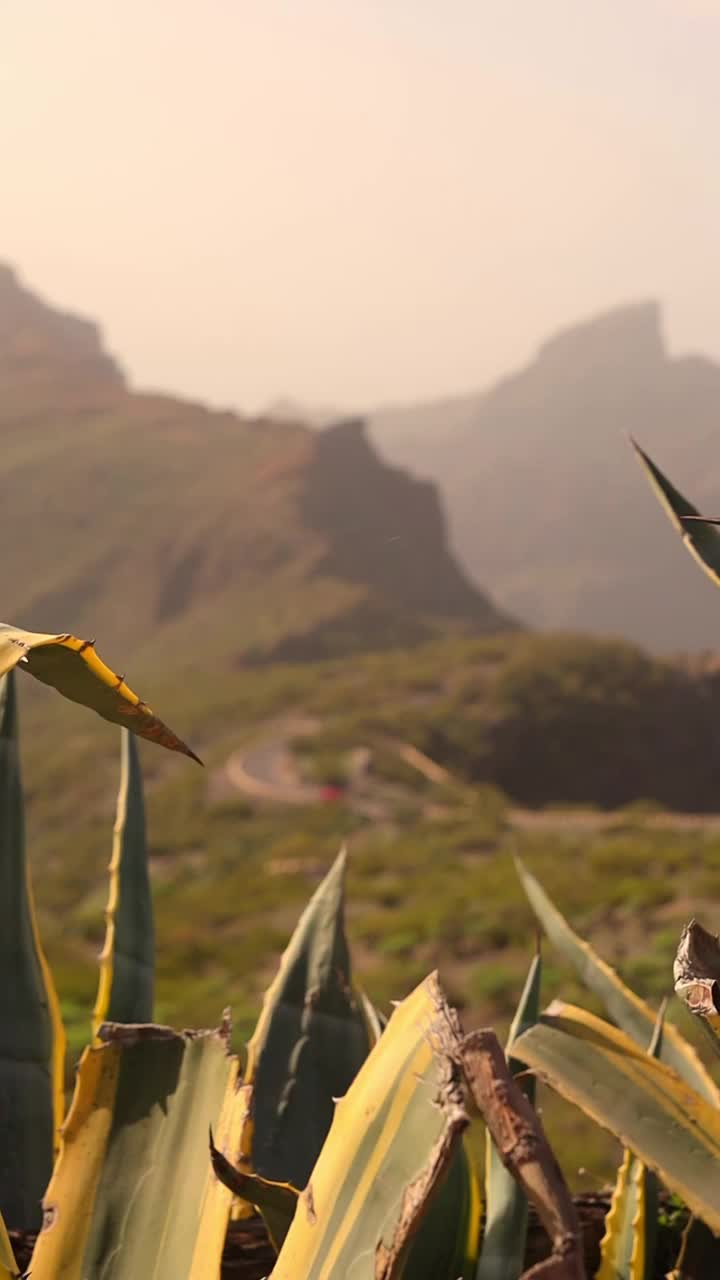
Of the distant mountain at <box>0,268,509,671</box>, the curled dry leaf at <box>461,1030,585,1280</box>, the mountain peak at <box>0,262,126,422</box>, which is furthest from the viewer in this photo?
the mountain peak at <box>0,262,126,422</box>

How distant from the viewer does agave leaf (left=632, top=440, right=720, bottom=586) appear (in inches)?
50.0

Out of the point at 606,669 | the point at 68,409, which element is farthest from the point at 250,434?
the point at 606,669

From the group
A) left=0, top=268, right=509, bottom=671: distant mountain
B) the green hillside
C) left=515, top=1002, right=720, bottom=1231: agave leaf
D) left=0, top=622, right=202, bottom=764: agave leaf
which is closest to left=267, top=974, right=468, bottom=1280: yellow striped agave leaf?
left=515, top=1002, right=720, bottom=1231: agave leaf

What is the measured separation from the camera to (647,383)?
7077 inches

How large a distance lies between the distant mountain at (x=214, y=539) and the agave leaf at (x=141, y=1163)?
4660 cm

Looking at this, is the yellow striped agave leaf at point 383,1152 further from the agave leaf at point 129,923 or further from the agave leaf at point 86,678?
the agave leaf at point 129,923

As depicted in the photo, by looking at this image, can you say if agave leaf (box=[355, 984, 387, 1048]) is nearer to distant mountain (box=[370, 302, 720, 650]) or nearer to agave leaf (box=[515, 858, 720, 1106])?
agave leaf (box=[515, 858, 720, 1106])

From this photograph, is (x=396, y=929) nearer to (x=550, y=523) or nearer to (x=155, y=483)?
(x=155, y=483)

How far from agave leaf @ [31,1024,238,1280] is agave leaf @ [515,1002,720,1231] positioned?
10.3 inches

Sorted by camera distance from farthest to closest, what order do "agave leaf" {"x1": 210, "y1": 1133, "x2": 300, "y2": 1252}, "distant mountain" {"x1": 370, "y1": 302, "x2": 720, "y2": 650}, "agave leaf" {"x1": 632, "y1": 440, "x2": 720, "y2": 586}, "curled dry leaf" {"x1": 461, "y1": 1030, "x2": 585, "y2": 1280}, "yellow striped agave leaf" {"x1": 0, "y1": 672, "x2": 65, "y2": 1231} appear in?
"distant mountain" {"x1": 370, "y1": 302, "x2": 720, "y2": 650}
"yellow striped agave leaf" {"x1": 0, "y1": 672, "x2": 65, "y2": 1231}
"agave leaf" {"x1": 632, "y1": 440, "x2": 720, "y2": 586}
"agave leaf" {"x1": 210, "y1": 1133, "x2": 300, "y2": 1252}
"curled dry leaf" {"x1": 461, "y1": 1030, "x2": 585, "y2": 1280}

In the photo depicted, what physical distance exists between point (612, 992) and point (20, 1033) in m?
0.66

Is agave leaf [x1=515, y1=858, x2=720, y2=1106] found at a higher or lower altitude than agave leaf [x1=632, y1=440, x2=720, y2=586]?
lower

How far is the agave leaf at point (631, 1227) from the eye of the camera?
1.13 metres

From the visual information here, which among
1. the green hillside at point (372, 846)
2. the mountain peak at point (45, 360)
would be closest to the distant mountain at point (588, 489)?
the mountain peak at point (45, 360)
